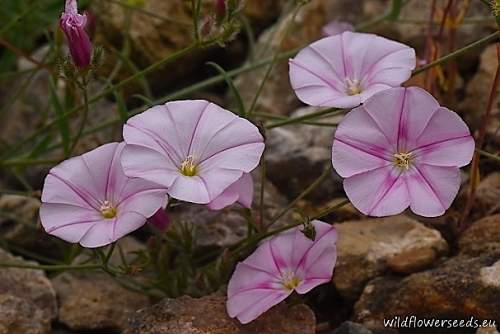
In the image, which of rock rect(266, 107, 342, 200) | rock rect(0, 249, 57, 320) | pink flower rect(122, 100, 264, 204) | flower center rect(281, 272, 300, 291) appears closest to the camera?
pink flower rect(122, 100, 264, 204)

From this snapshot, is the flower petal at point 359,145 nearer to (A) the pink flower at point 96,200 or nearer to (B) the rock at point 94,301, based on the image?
(A) the pink flower at point 96,200

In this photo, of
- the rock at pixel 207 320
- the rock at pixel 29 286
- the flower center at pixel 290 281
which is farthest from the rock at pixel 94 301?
the flower center at pixel 290 281

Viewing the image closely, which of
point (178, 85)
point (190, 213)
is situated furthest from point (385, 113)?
point (178, 85)

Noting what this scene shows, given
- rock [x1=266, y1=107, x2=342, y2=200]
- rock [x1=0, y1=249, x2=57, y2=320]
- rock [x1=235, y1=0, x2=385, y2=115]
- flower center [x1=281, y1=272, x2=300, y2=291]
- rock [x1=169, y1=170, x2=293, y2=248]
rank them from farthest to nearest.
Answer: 1. rock [x1=235, y1=0, x2=385, y2=115]
2. rock [x1=266, y1=107, x2=342, y2=200]
3. rock [x1=169, y1=170, x2=293, y2=248]
4. rock [x1=0, y1=249, x2=57, y2=320]
5. flower center [x1=281, y1=272, x2=300, y2=291]

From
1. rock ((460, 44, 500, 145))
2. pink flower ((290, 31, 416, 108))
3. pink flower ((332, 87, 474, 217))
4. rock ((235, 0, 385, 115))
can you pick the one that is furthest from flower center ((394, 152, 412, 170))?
rock ((235, 0, 385, 115))

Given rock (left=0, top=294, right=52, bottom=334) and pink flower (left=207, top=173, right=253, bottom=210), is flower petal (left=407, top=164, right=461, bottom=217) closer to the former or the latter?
→ pink flower (left=207, top=173, right=253, bottom=210)

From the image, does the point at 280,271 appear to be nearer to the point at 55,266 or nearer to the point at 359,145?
the point at 359,145
